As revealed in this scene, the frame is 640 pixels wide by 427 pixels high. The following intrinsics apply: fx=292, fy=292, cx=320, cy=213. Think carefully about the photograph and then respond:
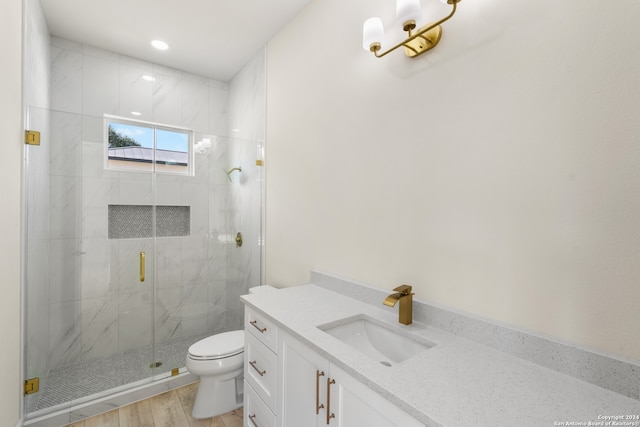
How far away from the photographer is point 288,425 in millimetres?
1240

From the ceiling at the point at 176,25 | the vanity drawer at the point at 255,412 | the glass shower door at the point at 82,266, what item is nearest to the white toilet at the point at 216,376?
the vanity drawer at the point at 255,412

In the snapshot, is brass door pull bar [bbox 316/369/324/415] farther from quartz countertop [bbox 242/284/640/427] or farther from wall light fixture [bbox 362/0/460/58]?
wall light fixture [bbox 362/0/460/58]

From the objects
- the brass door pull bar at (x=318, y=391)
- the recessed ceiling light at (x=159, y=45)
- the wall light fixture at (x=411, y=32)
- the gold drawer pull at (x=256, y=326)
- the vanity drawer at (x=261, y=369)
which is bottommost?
the vanity drawer at (x=261, y=369)

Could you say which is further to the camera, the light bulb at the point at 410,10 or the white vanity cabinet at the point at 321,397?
the light bulb at the point at 410,10

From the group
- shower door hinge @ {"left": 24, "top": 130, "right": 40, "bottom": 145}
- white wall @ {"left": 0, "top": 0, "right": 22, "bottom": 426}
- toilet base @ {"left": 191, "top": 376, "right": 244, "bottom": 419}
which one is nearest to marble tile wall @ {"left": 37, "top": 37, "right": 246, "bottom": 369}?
shower door hinge @ {"left": 24, "top": 130, "right": 40, "bottom": 145}

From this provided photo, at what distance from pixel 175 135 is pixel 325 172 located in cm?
191

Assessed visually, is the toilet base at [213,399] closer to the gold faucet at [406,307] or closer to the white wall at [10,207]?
Answer: the white wall at [10,207]

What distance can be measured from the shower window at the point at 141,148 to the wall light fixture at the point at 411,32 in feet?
7.03

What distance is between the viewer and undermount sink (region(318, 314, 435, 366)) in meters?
1.20

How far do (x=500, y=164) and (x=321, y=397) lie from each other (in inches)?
41.5

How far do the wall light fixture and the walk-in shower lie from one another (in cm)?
149

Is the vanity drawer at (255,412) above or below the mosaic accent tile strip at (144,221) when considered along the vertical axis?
below

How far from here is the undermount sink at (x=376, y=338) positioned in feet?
3.93

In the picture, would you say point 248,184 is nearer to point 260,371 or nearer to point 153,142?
point 153,142
